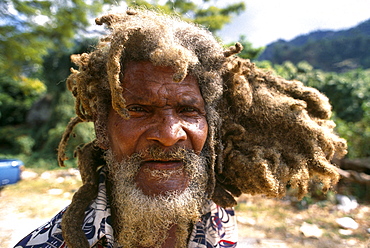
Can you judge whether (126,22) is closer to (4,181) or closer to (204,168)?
(204,168)

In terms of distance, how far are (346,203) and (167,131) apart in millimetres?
5439

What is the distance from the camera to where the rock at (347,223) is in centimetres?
456

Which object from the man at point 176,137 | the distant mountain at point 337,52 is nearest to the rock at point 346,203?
the man at point 176,137

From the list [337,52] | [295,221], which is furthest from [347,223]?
[337,52]

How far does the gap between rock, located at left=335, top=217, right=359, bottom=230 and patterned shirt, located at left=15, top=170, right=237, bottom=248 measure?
3410mm

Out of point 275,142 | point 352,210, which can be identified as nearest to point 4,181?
point 275,142

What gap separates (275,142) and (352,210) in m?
4.63

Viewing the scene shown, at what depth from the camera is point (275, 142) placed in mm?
1999

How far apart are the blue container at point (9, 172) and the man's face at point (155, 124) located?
5901 millimetres

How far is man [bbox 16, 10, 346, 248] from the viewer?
170 centimetres

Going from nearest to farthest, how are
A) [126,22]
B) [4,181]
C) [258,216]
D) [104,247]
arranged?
[126,22], [104,247], [258,216], [4,181]

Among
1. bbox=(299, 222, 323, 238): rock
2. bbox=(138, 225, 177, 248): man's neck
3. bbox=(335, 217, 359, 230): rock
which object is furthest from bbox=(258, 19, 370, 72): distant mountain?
bbox=(138, 225, 177, 248): man's neck

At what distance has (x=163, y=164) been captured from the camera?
1.71 meters

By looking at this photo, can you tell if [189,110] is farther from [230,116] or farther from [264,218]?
[264,218]
